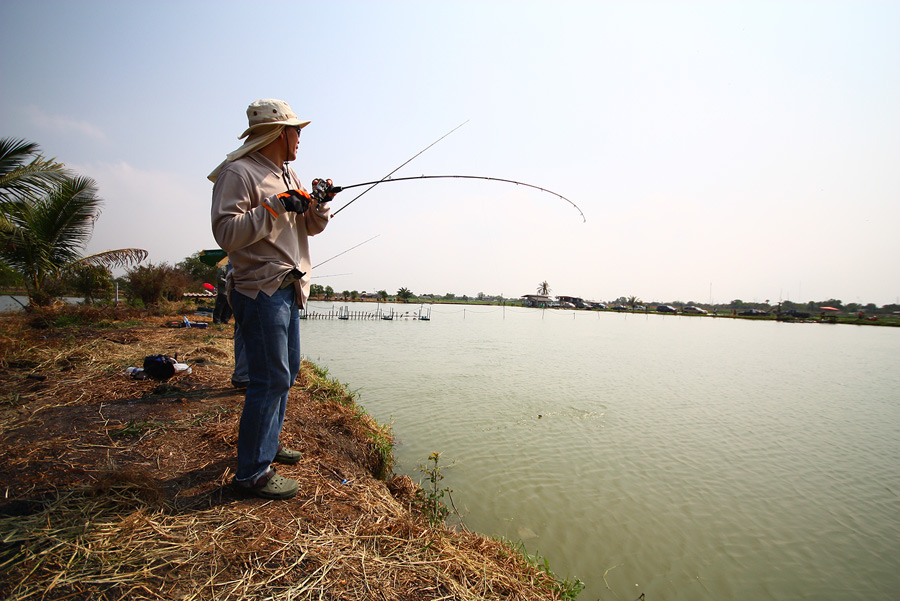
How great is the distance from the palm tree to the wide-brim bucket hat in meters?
7.60

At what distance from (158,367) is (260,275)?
106 inches

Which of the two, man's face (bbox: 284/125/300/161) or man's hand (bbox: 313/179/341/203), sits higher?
man's face (bbox: 284/125/300/161)

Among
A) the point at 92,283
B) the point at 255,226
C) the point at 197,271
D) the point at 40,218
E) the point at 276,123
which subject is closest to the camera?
the point at 255,226

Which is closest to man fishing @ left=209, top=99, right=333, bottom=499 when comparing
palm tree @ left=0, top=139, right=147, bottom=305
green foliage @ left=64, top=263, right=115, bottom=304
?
palm tree @ left=0, top=139, right=147, bottom=305

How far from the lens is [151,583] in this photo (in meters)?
1.48

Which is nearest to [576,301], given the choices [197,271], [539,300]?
[539,300]

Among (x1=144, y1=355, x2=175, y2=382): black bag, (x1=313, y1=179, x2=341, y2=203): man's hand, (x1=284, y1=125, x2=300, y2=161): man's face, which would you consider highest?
(x1=284, y1=125, x2=300, y2=161): man's face

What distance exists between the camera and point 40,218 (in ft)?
28.2

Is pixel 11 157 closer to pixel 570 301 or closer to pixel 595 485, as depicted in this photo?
pixel 595 485

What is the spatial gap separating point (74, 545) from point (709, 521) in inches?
201

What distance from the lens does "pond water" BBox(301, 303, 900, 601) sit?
→ 361 cm

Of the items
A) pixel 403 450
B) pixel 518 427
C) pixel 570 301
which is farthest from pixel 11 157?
pixel 570 301

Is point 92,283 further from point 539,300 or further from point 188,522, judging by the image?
point 539,300

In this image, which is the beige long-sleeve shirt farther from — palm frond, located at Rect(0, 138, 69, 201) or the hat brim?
palm frond, located at Rect(0, 138, 69, 201)
